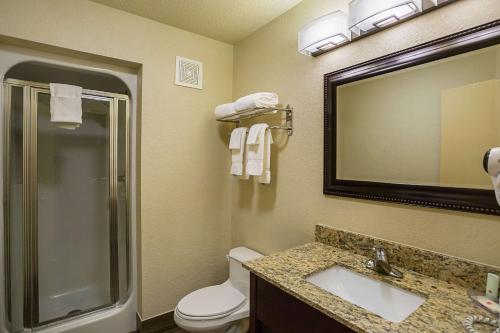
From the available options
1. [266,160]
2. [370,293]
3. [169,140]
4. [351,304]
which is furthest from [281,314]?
[169,140]

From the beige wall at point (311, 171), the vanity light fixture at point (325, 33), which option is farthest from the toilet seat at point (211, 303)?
the vanity light fixture at point (325, 33)

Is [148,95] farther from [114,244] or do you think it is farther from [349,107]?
[349,107]

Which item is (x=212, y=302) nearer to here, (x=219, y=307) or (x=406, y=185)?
(x=219, y=307)

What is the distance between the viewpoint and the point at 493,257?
37.5 inches

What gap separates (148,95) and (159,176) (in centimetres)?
59

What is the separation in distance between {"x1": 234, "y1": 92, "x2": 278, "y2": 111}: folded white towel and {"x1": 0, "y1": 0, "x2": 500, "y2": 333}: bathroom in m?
0.06

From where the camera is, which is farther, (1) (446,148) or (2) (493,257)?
(1) (446,148)

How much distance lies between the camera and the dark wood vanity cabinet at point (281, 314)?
2.94 feet

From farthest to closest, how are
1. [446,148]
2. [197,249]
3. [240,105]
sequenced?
[197,249]
[240,105]
[446,148]

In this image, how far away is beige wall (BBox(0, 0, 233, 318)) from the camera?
5.51 feet

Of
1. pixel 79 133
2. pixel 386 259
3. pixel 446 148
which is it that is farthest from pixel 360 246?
pixel 79 133

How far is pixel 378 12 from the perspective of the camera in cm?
112

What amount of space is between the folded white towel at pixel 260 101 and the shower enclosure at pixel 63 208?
0.94 meters

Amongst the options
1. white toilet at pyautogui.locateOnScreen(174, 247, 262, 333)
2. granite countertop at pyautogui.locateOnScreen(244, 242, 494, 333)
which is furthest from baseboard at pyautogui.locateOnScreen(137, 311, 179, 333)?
granite countertop at pyautogui.locateOnScreen(244, 242, 494, 333)
